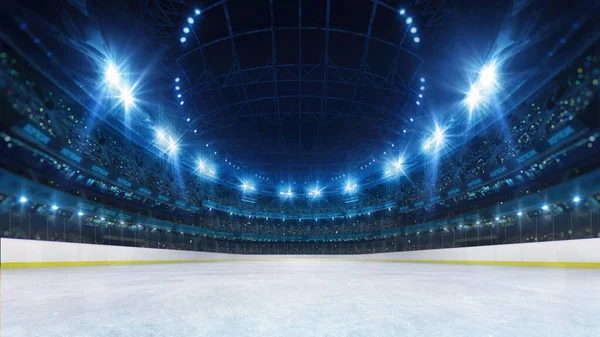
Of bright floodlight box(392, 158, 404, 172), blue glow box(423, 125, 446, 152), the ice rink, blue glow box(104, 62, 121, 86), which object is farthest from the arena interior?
bright floodlight box(392, 158, 404, 172)

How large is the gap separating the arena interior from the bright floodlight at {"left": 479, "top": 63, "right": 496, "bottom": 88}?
26 centimetres

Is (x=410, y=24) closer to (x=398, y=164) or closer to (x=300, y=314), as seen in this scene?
(x=300, y=314)

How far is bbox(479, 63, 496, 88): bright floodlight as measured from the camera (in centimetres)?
2233

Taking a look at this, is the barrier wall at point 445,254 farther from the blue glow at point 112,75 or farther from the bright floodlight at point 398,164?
the bright floodlight at point 398,164

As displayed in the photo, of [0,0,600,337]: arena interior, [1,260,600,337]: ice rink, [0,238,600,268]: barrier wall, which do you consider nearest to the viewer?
[1,260,600,337]: ice rink

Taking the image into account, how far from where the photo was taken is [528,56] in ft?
64.6

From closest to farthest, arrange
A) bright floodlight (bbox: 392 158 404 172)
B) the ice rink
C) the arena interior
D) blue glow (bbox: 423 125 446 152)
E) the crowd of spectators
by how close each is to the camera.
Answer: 1. the ice rink
2. the arena interior
3. the crowd of spectators
4. blue glow (bbox: 423 125 446 152)
5. bright floodlight (bbox: 392 158 404 172)

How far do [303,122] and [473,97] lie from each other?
63.6 ft

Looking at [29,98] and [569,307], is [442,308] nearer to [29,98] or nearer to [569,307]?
[569,307]

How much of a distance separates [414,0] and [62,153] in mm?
21034

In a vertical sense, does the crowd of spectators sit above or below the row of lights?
below

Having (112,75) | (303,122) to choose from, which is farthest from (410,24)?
(303,122)

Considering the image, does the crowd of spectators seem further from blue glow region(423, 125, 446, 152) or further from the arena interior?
blue glow region(423, 125, 446, 152)

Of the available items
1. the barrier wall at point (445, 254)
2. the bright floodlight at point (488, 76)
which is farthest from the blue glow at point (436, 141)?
the bright floodlight at point (488, 76)
